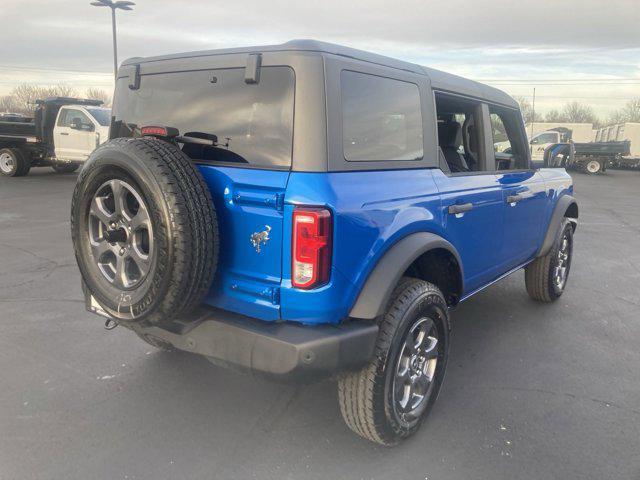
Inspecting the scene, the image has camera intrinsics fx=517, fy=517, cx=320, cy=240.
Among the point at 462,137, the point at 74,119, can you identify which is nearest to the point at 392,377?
the point at 462,137

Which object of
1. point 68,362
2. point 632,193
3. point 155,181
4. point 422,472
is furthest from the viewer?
point 632,193

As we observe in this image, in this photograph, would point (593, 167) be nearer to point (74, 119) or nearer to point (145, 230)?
point (74, 119)

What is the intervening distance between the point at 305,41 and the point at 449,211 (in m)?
1.28

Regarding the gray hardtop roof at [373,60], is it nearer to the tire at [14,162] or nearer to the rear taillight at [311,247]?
the rear taillight at [311,247]

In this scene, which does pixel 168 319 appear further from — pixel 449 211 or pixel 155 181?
pixel 449 211

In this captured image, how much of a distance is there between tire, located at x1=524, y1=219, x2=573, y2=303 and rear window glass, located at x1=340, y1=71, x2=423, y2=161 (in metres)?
2.53

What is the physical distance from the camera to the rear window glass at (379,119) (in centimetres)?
250

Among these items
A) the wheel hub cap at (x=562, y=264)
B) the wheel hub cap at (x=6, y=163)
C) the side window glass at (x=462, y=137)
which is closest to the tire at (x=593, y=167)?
the wheel hub cap at (x=562, y=264)

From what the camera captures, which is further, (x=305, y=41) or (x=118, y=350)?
(x=118, y=350)

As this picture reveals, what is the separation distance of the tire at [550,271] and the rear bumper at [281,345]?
306 cm

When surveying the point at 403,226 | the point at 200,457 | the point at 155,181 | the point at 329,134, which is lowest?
the point at 200,457

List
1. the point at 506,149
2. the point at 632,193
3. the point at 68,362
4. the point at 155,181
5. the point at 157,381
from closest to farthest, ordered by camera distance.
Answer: the point at 155,181, the point at 157,381, the point at 68,362, the point at 506,149, the point at 632,193

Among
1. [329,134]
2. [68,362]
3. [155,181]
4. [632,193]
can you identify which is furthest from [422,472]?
[632,193]

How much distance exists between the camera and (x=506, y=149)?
471cm
